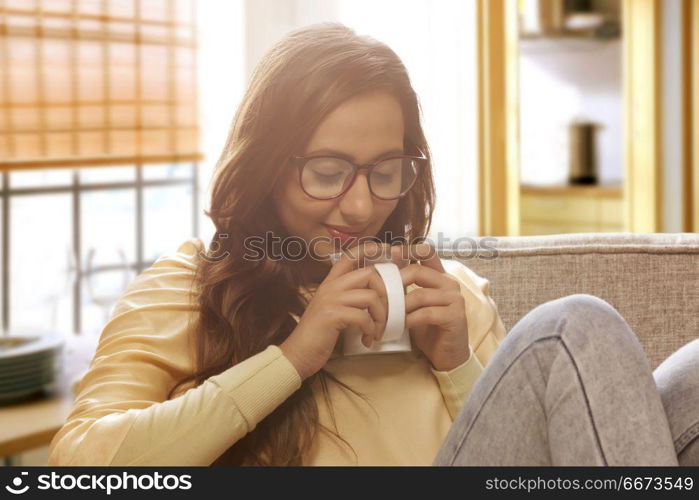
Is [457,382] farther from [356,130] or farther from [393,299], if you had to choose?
[356,130]

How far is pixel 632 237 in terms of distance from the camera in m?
1.38

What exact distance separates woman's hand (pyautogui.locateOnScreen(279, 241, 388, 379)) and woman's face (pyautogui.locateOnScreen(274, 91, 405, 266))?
11cm

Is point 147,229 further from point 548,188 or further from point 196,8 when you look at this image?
point 548,188

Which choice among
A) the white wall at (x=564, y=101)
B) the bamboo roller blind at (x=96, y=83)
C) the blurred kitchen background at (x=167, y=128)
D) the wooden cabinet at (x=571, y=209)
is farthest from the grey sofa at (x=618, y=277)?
the white wall at (x=564, y=101)

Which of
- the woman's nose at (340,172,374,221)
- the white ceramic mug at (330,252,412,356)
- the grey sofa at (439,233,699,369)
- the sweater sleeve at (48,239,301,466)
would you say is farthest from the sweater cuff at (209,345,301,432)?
the grey sofa at (439,233,699,369)

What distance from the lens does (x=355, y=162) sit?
3.52ft

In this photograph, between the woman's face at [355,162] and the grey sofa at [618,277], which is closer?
the woman's face at [355,162]

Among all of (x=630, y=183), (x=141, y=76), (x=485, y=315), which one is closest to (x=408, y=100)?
(x=485, y=315)

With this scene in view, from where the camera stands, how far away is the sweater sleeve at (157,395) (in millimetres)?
917

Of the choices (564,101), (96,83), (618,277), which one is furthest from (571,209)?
(618,277)

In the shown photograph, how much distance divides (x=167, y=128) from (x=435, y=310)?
1.78 m

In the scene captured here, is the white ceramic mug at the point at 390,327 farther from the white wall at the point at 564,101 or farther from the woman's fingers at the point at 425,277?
the white wall at the point at 564,101

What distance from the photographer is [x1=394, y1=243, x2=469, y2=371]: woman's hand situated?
1039 millimetres

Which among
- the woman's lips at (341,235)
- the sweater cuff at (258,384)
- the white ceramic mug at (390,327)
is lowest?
the sweater cuff at (258,384)
